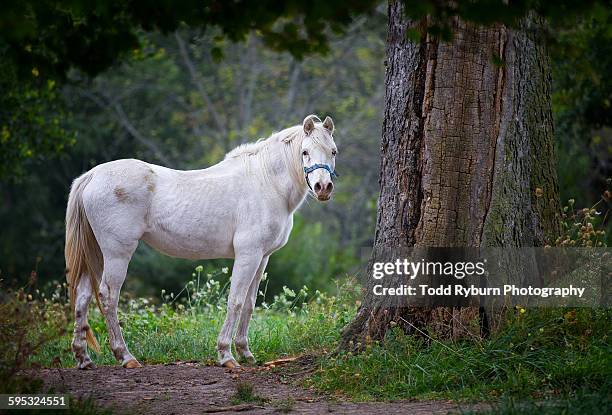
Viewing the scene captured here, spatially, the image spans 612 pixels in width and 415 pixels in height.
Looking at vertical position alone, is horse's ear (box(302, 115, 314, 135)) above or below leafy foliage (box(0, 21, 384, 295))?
below

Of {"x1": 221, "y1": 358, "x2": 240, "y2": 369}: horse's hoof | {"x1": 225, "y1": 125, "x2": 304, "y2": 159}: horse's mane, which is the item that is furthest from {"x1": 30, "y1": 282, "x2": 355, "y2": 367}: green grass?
{"x1": 225, "y1": 125, "x2": 304, "y2": 159}: horse's mane

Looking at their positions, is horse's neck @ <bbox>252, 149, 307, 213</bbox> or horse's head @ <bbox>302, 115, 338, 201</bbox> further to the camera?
horse's neck @ <bbox>252, 149, 307, 213</bbox>

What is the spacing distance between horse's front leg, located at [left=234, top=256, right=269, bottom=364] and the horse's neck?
607 mm

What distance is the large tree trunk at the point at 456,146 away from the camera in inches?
242

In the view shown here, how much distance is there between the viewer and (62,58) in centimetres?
455

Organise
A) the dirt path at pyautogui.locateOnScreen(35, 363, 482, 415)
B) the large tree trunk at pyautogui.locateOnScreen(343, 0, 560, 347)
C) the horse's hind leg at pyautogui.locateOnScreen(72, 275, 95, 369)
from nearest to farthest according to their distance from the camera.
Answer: the dirt path at pyautogui.locateOnScreen(35, 363, 482, 415)
the large tree trunk at pyautogui.locateOnScreen(343, 0, 560, 347)
the horse's hind leg at pyautogui.locateOnScreen(72, 275, 95, 369)

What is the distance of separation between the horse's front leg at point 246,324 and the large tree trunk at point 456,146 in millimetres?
1124

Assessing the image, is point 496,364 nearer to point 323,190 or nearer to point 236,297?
point 323,190

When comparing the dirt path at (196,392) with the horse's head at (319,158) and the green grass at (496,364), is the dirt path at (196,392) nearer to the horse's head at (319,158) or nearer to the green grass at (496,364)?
the green grass at (496,364)

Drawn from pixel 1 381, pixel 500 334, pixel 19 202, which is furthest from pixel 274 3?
pixel 19 202

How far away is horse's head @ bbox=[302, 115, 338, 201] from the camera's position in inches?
260

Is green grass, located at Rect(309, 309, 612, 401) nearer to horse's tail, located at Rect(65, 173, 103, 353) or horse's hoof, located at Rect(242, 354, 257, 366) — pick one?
horse's hoof, located at Rect(242, 354, 257, 366)

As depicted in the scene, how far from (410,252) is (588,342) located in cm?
144

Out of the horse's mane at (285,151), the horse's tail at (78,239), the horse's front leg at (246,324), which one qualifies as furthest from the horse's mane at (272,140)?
the horse's tail at (78,239)
